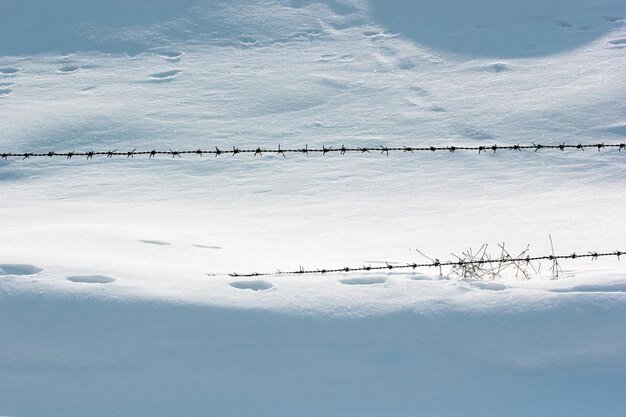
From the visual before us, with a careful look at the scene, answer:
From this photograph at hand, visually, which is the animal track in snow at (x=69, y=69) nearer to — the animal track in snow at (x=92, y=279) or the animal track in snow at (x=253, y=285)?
the animal track in snow at (x=92, y=279)

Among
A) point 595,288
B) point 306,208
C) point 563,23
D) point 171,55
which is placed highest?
point 563,23

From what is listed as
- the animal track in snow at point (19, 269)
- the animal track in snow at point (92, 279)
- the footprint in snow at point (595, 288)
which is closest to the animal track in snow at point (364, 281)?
the footprint in snow at point (595, 288)

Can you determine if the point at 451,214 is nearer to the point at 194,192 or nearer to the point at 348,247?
the point at 348,247

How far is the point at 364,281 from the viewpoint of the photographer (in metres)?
5.70

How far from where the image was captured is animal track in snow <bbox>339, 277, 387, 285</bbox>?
567cm

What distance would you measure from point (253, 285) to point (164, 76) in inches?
344

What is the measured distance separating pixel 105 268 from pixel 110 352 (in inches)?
37.2

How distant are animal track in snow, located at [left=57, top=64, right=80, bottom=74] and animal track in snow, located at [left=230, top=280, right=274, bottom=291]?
9545mm

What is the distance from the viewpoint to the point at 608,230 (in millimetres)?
7852

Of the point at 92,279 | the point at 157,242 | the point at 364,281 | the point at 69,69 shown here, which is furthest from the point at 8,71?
the point at 364,281

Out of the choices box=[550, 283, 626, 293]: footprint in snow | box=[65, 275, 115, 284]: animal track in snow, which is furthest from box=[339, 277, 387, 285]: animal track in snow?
box=[65, 275, 115, 284]: animal track in snow

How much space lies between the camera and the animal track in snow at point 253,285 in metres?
5.62

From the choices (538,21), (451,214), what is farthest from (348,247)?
(538,21)

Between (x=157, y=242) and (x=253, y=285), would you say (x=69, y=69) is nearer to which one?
(x=157, y=242)
